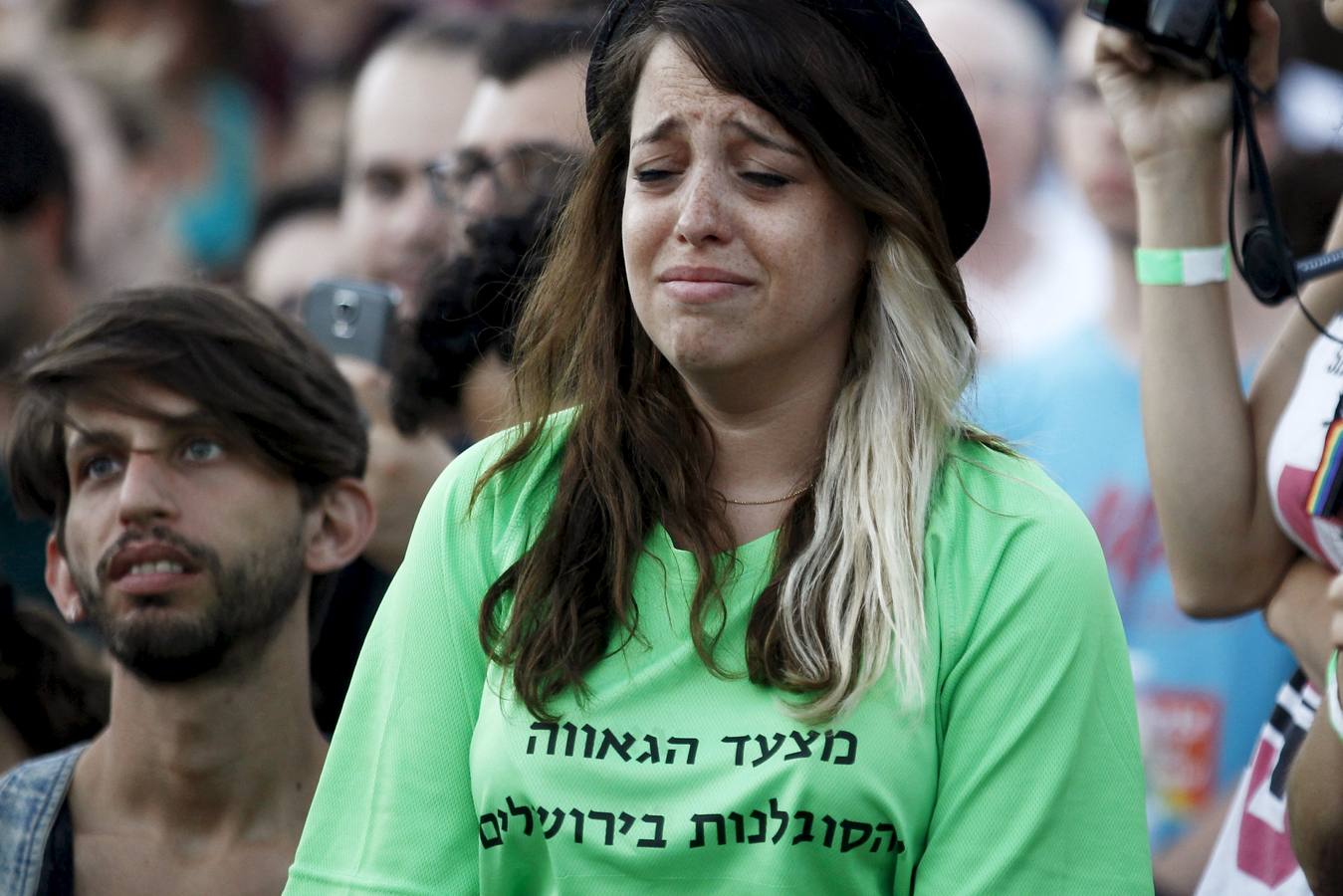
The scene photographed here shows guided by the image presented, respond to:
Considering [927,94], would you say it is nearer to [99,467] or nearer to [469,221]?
[99,467]

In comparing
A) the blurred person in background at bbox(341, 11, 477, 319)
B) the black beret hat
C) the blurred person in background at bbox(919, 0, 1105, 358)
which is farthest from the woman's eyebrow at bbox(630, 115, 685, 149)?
the blurred person in background at bbox(341, 11, 477, 319)

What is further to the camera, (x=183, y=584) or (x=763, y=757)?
(x=183, y=584)

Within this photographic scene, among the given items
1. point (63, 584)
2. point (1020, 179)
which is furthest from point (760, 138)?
point (1020, 179)

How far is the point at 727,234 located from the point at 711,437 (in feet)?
0.88

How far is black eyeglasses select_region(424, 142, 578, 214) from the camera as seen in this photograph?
3.59 metres

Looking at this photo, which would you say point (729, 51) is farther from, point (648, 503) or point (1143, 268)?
point (1143, 268)

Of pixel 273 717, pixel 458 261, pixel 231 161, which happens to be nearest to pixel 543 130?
pixel 458 261

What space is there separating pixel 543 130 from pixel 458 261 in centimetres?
34

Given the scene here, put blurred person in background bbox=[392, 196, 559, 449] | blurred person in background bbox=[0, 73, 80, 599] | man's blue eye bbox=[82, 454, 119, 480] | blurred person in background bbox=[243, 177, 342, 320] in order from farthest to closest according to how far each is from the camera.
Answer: blurred person in background bbox=[243, 177, 342, 320], blurred person in background bbox=[0, 73, 80, 599], blurred person in background bbox=[392, 196, 559, 449], man's blue eye bbox=[82, 454, 119, 480]

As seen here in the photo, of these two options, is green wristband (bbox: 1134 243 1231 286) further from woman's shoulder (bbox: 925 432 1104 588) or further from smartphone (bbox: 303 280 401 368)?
smartphone (bbox: 303 280 401 368)

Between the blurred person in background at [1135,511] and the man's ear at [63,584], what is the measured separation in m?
1.62

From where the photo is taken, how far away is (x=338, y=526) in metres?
2.91

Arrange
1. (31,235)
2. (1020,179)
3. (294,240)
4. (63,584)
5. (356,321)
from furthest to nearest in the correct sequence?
(294,240) → (31,235) → (1020,179) → (356,321) → (63,584)

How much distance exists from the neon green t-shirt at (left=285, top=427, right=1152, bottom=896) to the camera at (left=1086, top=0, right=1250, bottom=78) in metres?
0.90
